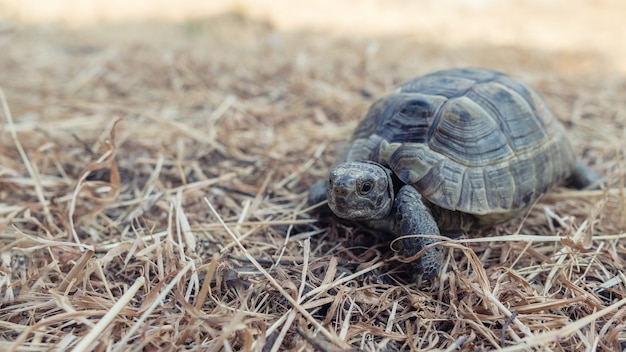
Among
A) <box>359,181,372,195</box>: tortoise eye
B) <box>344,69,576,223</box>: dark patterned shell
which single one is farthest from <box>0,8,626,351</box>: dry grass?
<box>359,181,372,195</box>: tortoise eye

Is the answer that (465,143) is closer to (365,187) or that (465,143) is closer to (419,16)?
(365,187)

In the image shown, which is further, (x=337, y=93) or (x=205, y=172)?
(x=337, y=93)

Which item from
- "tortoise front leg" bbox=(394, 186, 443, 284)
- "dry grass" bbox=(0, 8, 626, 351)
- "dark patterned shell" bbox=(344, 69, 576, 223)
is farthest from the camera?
"dark patterned shell" bbox=(344, 69, 576, 223)

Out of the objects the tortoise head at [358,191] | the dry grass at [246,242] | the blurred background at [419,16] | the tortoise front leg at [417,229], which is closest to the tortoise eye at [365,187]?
the tortoise head at [358,191]

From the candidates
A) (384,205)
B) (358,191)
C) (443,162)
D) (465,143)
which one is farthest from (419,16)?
(358,191)

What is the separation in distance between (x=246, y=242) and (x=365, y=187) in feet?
2.22

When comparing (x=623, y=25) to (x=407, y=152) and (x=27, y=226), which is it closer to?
(x=407, y=152)

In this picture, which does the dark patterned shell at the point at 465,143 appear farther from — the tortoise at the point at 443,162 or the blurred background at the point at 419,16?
the blurred background at the point at 419,16

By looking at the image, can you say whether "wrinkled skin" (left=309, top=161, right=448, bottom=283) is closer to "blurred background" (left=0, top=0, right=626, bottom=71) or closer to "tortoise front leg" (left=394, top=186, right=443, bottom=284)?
"tortoise front leg" (left=394, top=186, right=443, bottom=284)

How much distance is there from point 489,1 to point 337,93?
5.80 m

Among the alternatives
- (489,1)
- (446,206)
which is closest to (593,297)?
(446,206)

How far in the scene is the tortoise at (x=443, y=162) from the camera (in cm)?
217

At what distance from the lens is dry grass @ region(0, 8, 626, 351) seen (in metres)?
1.81

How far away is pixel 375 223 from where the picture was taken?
242cm
